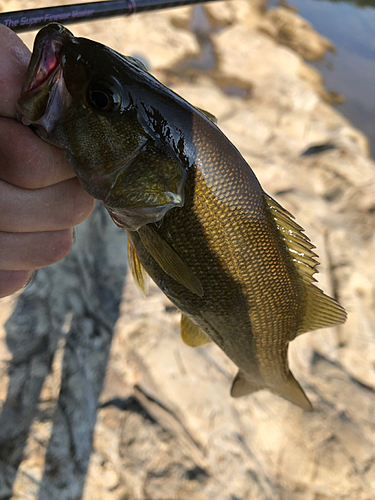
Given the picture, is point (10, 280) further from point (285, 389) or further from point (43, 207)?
point (285, 389)

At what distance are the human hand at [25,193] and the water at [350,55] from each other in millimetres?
8719

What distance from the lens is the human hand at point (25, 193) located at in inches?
39.8

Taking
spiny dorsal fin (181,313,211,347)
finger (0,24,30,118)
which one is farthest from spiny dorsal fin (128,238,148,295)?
finger (0,24,30,118)

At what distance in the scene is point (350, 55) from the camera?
1176 cm

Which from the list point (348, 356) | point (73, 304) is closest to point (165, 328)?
point (73, 304)

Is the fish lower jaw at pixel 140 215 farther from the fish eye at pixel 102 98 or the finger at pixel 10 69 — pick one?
the finger at pixel 10 69

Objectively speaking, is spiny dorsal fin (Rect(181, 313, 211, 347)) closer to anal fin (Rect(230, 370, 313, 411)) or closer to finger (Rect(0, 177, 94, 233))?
anal fin (Rect(230, 370, 313, 411))

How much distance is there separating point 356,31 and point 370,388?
1555 centimetres

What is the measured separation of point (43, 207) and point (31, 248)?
22cm

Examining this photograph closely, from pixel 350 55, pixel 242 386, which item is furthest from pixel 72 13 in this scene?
pixel 350 55

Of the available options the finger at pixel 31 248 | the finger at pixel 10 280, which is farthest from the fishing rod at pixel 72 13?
the finger at pixel 10 280

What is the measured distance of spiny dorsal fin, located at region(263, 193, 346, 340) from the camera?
139 cm

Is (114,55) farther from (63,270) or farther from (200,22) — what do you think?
(200,22)

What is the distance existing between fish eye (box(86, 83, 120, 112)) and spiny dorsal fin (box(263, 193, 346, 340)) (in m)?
0.66
